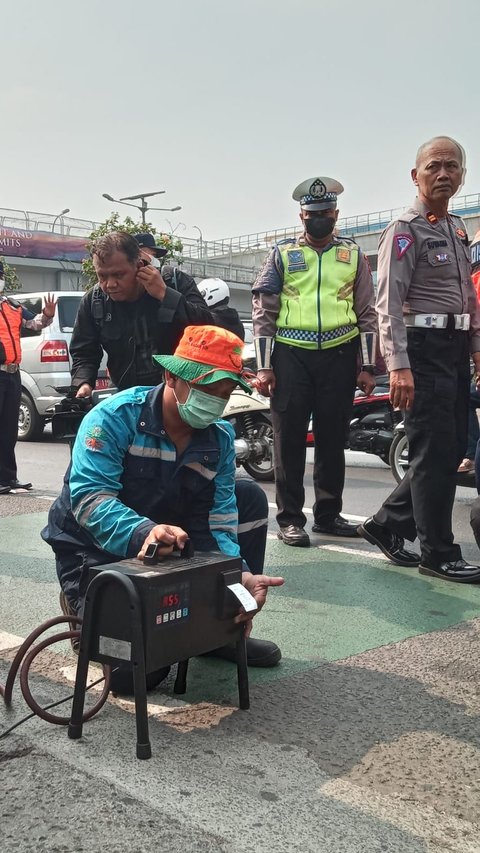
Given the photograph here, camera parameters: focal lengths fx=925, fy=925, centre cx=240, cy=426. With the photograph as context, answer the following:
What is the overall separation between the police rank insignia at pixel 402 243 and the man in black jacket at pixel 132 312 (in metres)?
0.95

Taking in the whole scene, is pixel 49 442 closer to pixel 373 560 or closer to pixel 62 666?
pixel 373 560

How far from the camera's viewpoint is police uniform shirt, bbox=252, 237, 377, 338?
536 centimetres

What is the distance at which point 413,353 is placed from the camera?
14.6ft

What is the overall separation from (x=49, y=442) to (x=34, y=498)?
5437 millimetres

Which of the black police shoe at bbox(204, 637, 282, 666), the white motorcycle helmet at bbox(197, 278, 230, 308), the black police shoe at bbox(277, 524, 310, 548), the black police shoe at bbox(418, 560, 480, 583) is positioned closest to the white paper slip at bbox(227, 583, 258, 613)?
the black police shoe at bbox(204, 637, 282, 666)

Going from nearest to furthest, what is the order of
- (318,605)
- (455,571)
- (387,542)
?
(318,605), (455,571), (387,542)

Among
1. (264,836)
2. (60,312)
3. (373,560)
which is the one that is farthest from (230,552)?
(60,312)

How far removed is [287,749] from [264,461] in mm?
6056

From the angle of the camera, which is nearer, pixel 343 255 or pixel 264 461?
pixel 343 255

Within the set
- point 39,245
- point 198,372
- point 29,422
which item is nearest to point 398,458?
point 198,372

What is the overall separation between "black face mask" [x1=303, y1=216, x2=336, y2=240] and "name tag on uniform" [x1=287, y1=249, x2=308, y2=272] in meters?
0.14

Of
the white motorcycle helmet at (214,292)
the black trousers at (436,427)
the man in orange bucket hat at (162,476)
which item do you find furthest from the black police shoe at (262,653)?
the white motorcycle helmet at (214,292)

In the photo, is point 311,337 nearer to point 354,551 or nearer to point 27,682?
point 354,551

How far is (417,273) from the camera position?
4.47 m
